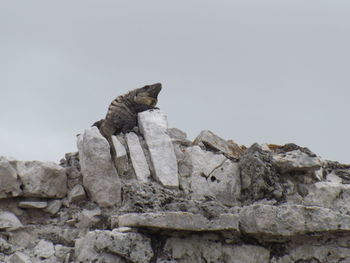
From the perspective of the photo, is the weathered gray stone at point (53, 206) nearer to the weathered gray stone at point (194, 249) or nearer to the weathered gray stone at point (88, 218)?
the weathered gray stone at point (88, 218)

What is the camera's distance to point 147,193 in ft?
19.8

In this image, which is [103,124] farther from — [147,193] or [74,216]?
[147,193]

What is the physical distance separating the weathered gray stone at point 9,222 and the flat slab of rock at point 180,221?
1.86 metres

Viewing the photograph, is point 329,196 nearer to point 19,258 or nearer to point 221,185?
point 221,185

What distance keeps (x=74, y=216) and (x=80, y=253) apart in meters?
1.48

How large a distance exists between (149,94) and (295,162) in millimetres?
2540

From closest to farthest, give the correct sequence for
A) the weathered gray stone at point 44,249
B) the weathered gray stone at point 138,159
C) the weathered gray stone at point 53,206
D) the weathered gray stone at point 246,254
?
the weathered gray stone at point 246,254 < the weathered gray stone at point 44,249 < the weathered gray stone at point 53,206 < the weathered gray stone at point 138,159

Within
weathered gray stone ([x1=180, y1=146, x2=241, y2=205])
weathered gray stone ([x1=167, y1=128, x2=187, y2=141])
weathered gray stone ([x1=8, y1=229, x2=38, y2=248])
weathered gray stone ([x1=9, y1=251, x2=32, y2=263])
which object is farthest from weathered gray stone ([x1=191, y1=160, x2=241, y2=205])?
weathered gray stone ([x1=9, y1=251, x2=32, y2=263])

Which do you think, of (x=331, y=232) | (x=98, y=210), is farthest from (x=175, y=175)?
(x=331, y=232)

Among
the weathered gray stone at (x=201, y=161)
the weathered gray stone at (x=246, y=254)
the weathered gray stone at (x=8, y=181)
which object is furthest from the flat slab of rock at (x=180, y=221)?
the weathered gray stone at (x=8, y=181)

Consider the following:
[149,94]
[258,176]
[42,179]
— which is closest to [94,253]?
[42,179]

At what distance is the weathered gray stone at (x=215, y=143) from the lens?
26.5ft

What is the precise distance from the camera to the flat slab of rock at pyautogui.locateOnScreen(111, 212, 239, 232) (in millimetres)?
5426

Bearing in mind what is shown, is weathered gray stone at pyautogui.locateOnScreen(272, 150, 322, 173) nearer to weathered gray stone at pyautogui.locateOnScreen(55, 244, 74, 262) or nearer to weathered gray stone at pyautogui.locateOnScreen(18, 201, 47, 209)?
weathered gray stone at pyautogui.locateOnScreen(55, 244, 74, 262)
